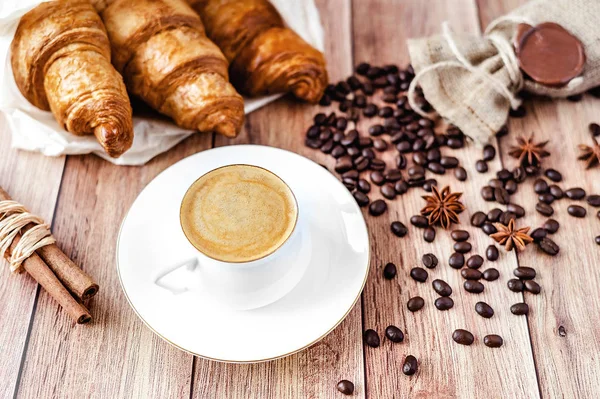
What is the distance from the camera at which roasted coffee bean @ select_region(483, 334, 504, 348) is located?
1.62m

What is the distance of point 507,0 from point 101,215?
5.71 ft

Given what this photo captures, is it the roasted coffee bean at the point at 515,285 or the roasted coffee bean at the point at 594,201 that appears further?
the roasted coffee bean at the point at 594,201

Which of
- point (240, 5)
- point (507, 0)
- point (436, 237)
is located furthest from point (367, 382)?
point (507, 0)

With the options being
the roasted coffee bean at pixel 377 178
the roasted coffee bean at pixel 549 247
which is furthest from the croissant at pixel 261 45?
the roasted coffee bean at pixel 549 247

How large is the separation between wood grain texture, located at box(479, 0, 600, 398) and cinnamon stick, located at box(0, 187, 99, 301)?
118 cm

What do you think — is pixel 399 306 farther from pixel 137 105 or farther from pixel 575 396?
pixel 137 105

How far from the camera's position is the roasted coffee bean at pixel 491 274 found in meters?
1.74

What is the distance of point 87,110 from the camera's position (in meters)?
1.75

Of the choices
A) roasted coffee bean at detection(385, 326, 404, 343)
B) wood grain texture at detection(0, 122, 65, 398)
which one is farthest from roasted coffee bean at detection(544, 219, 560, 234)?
wood grain texture at detection(0, 122, 65, 398)

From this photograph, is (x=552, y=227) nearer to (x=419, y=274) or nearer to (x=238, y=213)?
(x=419, y=274)

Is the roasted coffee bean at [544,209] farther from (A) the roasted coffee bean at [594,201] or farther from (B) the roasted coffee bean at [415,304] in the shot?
(B) the roasted coffee bean at [415,304]

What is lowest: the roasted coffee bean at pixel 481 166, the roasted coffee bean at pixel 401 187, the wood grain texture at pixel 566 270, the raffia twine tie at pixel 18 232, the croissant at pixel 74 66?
the wood grain texture at pixel 566 270

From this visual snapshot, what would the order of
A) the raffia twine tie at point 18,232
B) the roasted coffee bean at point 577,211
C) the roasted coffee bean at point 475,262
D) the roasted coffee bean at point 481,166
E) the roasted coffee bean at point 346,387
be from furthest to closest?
the roasted coffee bean at point 481,166 → the roasted coffee bean at point 577,211 → the roasted coffee bean at point 475,262 → the raffia twine tie at point 18,232 → the roasted coffee bean at point 346,387

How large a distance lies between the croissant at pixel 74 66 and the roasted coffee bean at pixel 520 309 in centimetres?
119
